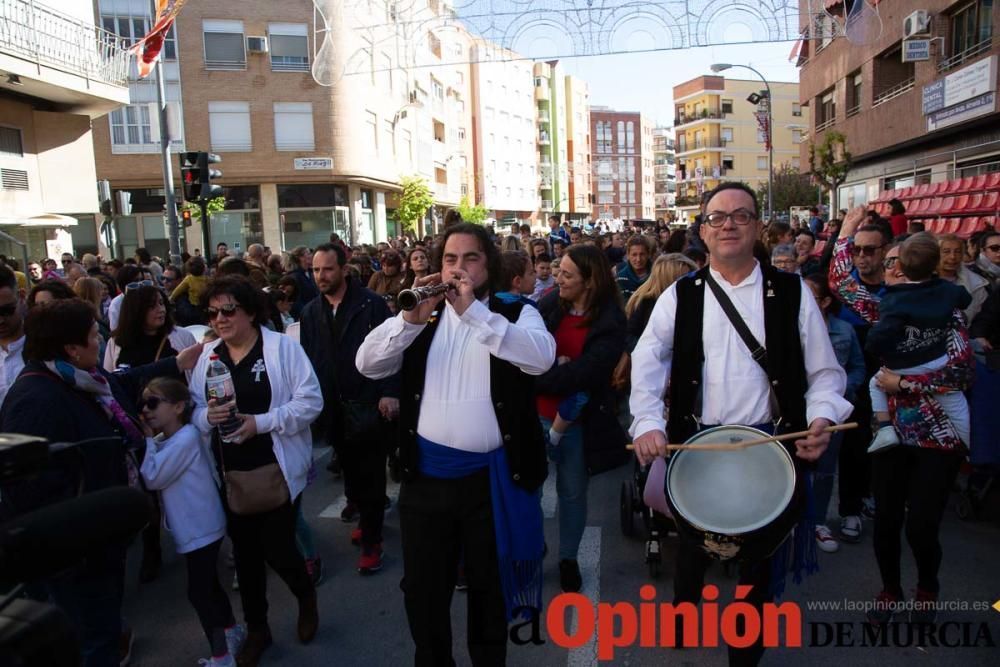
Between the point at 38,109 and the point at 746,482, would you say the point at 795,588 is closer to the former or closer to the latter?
the point at 746,482

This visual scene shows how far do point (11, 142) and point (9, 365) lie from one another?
13.2 metres

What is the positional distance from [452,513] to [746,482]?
115 centimetres

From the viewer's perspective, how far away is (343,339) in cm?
473

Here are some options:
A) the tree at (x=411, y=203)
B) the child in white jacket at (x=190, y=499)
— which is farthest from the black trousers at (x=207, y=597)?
the tree at (x=411, y=203)

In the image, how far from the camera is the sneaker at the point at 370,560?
14.8ft

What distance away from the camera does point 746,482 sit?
8.74ft

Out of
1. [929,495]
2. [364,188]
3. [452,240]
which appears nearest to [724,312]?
[452,240]

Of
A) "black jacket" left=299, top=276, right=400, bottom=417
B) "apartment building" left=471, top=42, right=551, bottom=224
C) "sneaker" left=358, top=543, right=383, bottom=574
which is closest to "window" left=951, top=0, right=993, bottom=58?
"black jacket" left=299, top=276, right=400, bottom=417

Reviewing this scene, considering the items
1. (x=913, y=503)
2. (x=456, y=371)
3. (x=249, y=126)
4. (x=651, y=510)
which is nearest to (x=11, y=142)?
(x=456, y=371)

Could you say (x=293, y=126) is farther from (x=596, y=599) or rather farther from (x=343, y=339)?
(x=596, y=599)

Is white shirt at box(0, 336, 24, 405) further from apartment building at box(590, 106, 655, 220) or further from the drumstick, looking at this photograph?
apartment building at box(590, 106, 655, 220)

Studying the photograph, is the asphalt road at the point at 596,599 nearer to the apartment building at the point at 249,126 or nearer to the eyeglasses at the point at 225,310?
the eyeglasses at the point at 225,310

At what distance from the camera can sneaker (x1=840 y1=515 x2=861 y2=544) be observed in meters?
4.72

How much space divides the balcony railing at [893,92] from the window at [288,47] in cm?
2292
